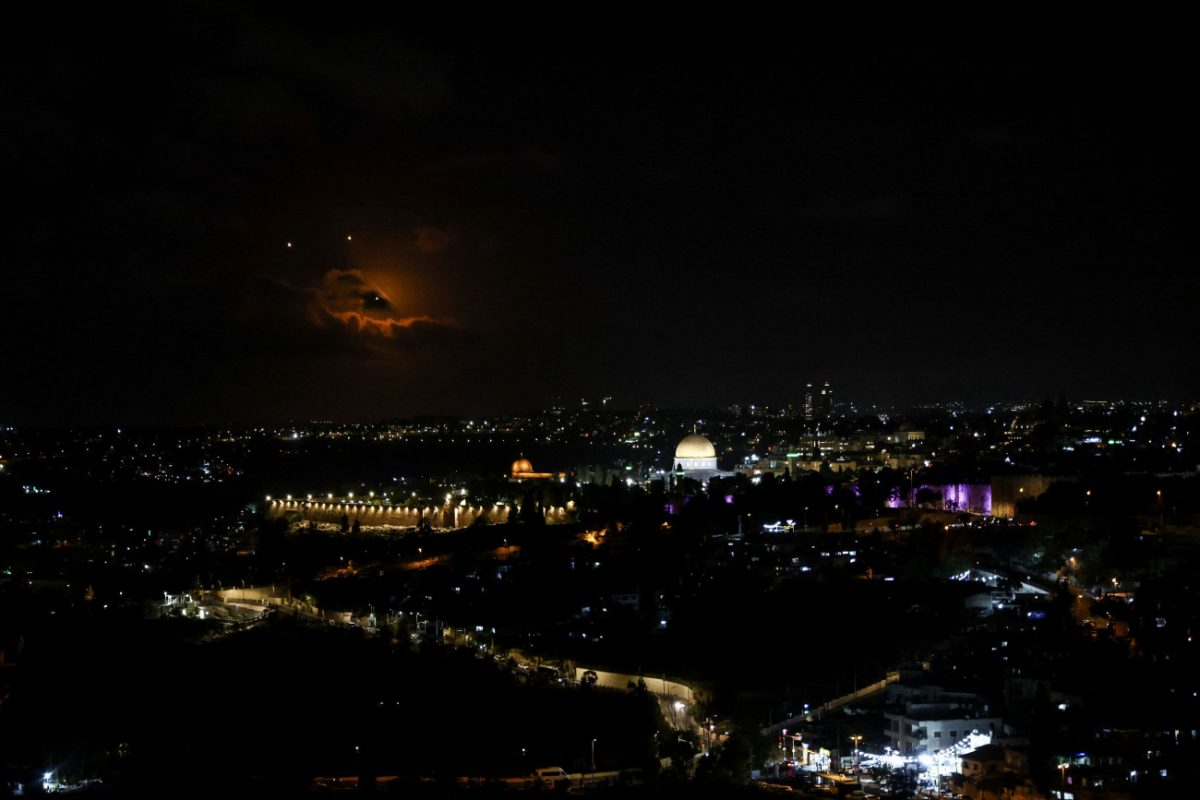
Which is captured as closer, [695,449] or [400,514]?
[400,514]

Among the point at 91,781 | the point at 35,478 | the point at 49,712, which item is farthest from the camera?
the point at 35,478

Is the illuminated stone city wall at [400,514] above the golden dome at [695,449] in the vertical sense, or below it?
below

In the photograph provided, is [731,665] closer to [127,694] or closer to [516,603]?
[516,603]

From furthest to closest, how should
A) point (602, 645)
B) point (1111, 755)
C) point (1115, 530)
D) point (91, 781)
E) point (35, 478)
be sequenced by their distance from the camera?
point (35, 478) → point (1115, 530) → point (602, 645) → point (91, 781) → point (1111, 755)

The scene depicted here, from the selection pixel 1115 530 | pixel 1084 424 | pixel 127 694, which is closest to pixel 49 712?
pixel 127 694

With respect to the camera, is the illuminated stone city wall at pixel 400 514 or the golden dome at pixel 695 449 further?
the golden dome at pixel 695 449

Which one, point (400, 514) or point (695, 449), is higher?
point (695, 449)

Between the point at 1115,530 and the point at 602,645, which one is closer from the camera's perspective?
the point at 602,645

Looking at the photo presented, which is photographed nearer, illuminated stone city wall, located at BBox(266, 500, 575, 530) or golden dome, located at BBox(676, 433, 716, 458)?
illuminated stone city wall, located at BBox(266, 500, 575, 530)

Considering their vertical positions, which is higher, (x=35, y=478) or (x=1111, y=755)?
(x=35, y=478)

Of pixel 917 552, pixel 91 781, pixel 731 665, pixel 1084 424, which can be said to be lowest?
pixel 91 781

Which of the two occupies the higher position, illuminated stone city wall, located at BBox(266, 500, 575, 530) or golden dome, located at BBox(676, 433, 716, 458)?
golden dome, located at BBox(676, 433, 716, 458)
